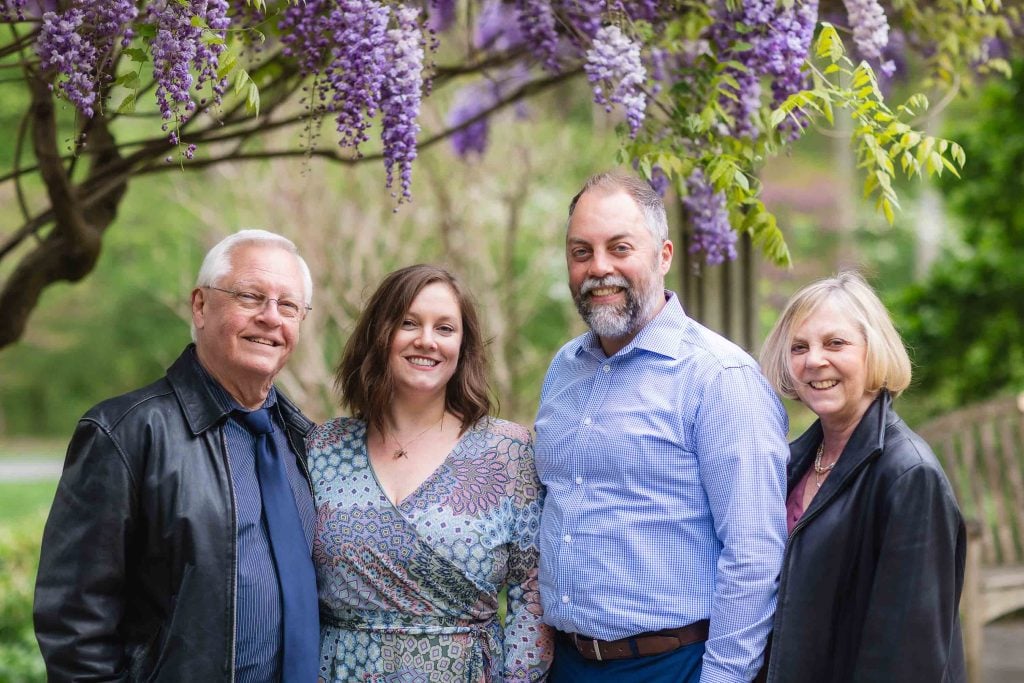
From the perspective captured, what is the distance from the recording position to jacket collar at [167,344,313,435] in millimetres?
2482

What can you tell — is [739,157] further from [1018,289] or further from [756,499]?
[1018,289]

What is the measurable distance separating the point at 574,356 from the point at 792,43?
0.95 metres

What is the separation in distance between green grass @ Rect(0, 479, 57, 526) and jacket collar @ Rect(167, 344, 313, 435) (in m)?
9.48

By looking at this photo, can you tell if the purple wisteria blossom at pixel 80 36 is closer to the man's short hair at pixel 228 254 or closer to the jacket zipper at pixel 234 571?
the man's short hair at pixel 228 254

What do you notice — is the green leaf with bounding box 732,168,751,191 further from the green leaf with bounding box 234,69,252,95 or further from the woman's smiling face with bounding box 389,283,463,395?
the green leaf with bounding box 234,69,252,95

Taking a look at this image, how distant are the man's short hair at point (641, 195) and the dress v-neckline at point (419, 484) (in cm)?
61

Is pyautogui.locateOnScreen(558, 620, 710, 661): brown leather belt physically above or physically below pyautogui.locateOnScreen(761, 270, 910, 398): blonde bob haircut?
below

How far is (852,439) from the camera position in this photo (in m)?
2.43

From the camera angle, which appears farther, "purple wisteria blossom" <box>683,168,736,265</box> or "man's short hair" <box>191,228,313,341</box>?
"purple wisteria blossom" <box>683,168,736,265</box>

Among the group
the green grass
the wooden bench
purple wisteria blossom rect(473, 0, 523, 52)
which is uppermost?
purple wisteria blossom rect(473, 0, 523, 52)

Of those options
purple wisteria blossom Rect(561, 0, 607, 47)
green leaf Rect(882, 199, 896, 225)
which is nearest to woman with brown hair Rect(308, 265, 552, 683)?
purple wisteria blossom Rect(561, 0, 607, 47)

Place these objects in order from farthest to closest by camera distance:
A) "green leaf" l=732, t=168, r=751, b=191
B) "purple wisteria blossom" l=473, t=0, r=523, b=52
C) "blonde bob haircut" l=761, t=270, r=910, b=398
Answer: "purple wisteria blossom" l=473, t=0, r=523, b=52, "green leaf" l=732, t=168, r=751, b=191, "blonde bob haircut" l=761, t=270, r=910, b=398

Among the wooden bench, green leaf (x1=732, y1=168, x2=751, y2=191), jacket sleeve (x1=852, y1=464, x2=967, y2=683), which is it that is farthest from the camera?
the wooden bench

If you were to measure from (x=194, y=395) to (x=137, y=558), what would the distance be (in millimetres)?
362
